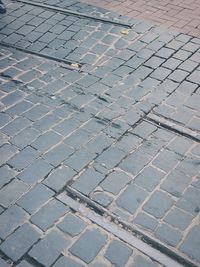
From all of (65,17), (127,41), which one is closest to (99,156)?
(127,41)

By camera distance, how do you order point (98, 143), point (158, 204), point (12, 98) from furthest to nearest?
point (12, 98) < point (98, 143) < point (158, 204)

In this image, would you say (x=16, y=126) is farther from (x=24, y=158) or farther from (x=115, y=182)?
(x=115, y=182)

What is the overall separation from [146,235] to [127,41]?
3.86 metres

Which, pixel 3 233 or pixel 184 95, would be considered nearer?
pixel 3 233

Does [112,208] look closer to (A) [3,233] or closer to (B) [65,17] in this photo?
(A) [3,233]

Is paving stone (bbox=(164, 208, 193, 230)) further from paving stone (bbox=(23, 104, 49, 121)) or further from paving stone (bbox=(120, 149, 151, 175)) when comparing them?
paving stone (bbox=(23, 104, 49, 121))

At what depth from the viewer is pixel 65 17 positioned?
667cm

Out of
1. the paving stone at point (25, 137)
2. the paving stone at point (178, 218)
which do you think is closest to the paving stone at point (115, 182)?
the paving stone at point (178, 218)

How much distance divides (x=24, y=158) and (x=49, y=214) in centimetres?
88

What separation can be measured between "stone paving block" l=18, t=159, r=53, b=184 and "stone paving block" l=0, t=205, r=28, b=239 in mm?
382

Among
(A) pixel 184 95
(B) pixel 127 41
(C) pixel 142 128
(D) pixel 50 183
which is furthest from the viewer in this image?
(B) pixel 127 41

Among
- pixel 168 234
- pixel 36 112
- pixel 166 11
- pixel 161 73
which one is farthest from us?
pixel 166 11

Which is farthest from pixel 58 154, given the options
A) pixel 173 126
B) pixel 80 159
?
pixel 173 126

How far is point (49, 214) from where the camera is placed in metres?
3.40
